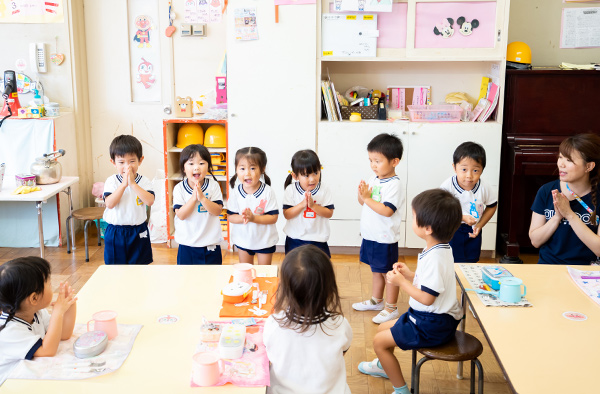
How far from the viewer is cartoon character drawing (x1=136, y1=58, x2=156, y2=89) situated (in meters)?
4.89

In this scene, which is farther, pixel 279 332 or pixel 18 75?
pixel 18 75

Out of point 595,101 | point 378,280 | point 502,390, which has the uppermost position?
point 595,101

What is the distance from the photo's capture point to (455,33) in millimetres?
4176

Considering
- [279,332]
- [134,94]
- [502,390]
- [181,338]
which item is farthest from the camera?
[134,94]

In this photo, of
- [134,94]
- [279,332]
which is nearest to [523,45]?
[134,94]

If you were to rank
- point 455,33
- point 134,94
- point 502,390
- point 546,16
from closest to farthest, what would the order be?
1. point 502,390
2. point 455,33
3. point 546,16
4. point 134,94

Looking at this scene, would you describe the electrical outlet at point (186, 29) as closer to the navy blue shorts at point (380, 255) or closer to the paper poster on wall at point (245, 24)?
the paper poster on wall at point (245, 24)

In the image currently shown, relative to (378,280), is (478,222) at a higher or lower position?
higher

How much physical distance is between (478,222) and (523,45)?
1806 millimetres

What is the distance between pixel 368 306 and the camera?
355 centimetres

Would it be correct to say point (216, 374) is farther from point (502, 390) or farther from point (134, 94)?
point (134, 94)

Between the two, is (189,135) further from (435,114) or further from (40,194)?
(435,114)

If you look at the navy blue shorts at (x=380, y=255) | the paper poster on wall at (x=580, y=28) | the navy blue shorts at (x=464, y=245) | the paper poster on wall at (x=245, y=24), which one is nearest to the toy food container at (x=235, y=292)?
the navy blue shorts at (x=380, y=255)

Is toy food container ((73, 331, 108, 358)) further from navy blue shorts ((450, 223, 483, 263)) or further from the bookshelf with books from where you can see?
the bookshelf with books
